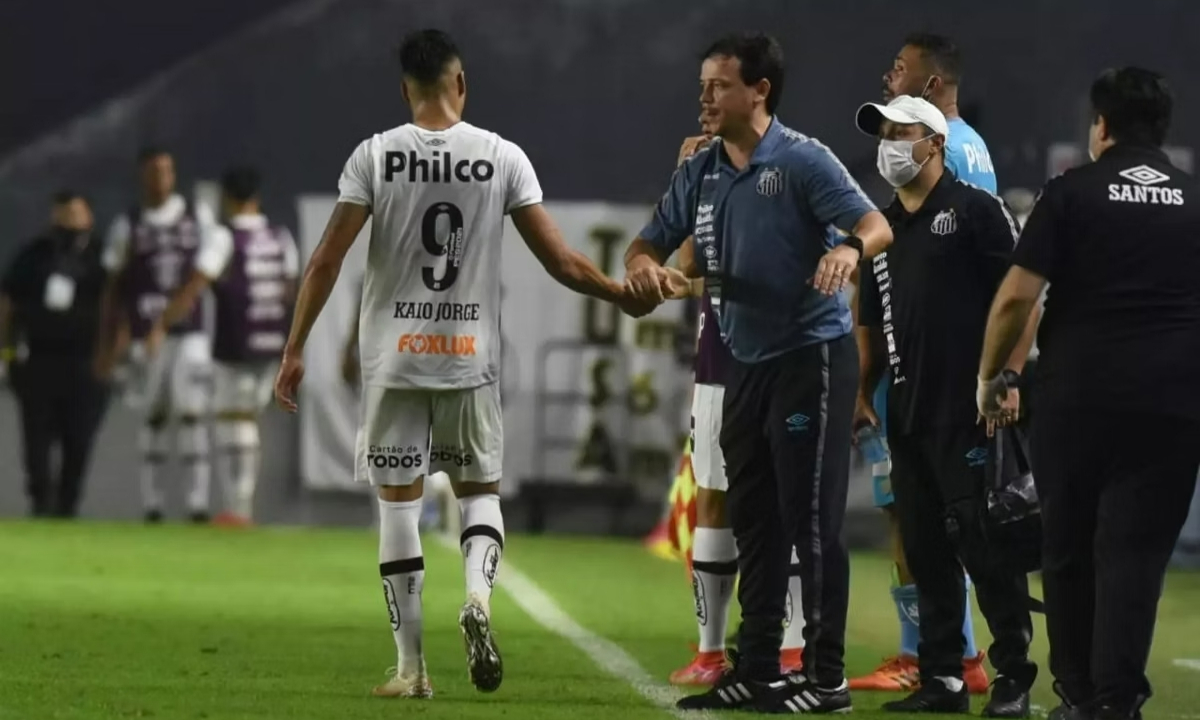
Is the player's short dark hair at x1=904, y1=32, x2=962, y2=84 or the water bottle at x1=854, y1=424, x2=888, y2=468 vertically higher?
the player's short dark hair at x1=904, y1=32, x2=962, y2=84

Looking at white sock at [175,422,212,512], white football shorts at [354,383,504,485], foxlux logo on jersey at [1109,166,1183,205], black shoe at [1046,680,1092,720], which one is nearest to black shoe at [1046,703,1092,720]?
black shoe at [1046,680,1092,720]

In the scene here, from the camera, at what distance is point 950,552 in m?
8.18

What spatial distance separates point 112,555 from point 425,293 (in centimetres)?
735

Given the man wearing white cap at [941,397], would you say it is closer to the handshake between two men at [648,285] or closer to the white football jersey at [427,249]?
the handshake between two men at [648,285]

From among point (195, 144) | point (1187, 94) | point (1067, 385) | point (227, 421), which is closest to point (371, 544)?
point (227, 421)

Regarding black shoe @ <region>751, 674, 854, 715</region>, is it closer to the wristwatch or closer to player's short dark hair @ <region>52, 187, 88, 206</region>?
the wristwatch

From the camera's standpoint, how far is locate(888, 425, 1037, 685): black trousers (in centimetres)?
796

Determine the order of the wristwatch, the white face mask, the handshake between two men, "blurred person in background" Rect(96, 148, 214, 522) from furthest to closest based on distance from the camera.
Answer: "blurred person in background" Rect(96, 148, 214, 522), the white face mask, the handshake between two men, the wristwatch

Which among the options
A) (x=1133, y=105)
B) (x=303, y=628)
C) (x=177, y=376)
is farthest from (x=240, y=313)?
(x=1133, y=105)

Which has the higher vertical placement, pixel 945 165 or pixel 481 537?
pixel 945 165

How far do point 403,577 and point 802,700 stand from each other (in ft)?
4.48

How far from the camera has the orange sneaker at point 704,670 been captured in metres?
8.75

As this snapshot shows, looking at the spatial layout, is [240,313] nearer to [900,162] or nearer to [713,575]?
[713,575]

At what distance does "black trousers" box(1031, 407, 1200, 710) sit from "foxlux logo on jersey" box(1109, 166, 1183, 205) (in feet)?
2.00
